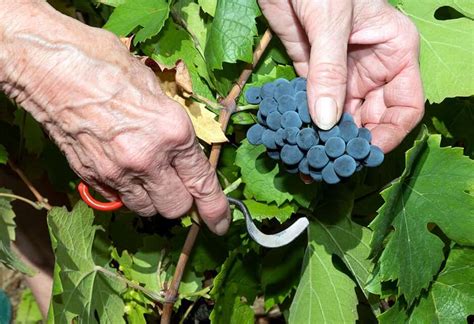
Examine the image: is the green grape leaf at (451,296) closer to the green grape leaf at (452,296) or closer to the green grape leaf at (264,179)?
the green grape leaf at (452,296)

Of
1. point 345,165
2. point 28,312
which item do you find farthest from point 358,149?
point 28,312

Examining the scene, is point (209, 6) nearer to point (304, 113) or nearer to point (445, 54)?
point (304, 113)

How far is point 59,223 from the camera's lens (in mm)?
1493

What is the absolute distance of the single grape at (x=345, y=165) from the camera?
3.89 feet

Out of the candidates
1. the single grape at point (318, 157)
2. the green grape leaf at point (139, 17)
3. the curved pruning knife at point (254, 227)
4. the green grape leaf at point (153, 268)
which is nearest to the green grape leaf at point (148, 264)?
the green grape leaf at point (153, 268)

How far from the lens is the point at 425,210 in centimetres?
140

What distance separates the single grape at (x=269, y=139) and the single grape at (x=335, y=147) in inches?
4.1

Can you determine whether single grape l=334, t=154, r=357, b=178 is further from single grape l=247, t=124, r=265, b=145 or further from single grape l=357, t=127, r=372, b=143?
single grape l=247, t=124, r=265, b=145

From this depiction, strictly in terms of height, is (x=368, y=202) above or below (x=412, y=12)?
below

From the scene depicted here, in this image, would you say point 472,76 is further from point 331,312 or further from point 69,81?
point 69,81

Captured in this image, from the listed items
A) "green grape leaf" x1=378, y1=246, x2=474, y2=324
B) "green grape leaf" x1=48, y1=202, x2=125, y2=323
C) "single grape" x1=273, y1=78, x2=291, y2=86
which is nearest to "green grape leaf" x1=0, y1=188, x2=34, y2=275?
"green grape leaf" x1=48, y1=202, x2=125, y2=323

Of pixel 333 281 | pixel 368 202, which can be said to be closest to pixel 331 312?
pixel 333 281

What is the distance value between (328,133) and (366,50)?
0.30 meters

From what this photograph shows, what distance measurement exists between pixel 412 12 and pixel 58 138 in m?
0.75
